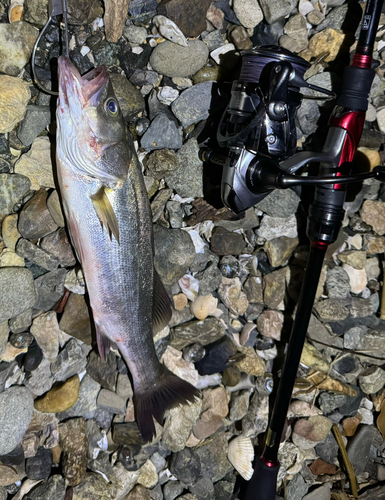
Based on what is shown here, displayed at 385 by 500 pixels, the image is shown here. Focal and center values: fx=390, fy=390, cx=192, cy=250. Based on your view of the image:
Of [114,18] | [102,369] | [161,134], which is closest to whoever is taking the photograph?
[114,18]

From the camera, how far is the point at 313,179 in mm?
1651

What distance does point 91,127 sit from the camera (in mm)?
1794

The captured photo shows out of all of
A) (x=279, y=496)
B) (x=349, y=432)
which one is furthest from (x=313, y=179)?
(x=279, y=496)

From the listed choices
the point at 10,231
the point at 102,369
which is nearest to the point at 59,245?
the point at 10,231

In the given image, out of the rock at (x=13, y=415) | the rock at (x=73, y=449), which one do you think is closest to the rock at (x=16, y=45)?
the rock at (x=13, y=415)

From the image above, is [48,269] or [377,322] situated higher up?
[48,269]

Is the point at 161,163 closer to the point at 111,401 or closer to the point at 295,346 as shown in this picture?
the point at 295,346

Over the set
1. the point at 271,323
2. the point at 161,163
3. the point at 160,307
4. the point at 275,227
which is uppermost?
the point at 161,163

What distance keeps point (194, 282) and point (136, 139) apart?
3.04 feet

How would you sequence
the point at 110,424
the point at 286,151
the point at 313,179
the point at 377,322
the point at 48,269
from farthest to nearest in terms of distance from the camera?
the point at 377,322, the point at 110,424, the point at 48,269, the point at 286,151, the point at 313,179

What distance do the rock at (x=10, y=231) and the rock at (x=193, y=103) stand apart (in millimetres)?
1088

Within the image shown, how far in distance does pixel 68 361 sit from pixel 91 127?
1.35 m

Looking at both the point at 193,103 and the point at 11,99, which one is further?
the point at 193,103

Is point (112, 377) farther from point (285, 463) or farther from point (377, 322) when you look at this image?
point (377, 322)
